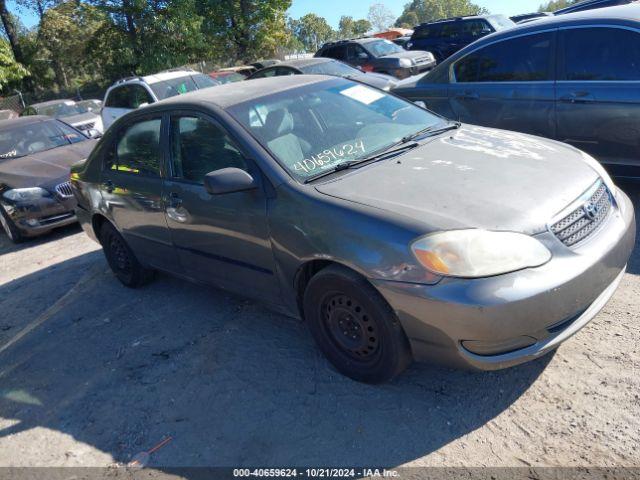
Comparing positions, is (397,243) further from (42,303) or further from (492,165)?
(42,303)

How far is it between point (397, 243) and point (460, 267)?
0.32 m

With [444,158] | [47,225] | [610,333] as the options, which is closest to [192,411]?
[444,158]

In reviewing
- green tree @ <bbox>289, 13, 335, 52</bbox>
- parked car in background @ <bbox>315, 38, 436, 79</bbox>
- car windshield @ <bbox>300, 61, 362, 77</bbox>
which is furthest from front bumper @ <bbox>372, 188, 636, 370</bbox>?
green tree @ <bbox>289, 13, 335, 52</bbox>

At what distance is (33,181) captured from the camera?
729cm

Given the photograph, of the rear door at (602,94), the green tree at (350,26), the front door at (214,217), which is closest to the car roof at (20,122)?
the front door at (214,217)

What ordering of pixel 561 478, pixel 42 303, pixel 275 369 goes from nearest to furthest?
pixel 561 478 < pixel 275 369 < pixel 42 303

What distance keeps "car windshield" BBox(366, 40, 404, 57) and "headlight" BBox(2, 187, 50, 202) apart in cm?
1127

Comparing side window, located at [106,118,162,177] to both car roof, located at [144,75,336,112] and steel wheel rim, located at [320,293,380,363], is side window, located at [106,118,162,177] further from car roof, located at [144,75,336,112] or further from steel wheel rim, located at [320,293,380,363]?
steel wheel rim, located at [320,293,380,363]

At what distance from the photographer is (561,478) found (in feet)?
7.52

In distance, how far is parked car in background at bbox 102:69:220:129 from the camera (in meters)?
10.6

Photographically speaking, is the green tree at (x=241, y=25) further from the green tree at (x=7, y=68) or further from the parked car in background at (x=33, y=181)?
the parked car in background at (x=33, y=181)

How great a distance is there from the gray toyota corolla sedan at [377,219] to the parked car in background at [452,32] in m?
14.6

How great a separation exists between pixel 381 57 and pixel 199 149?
13.1m

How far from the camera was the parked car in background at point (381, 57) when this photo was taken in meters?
15.1
